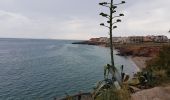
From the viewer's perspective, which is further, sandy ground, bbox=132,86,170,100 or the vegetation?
the vegetation

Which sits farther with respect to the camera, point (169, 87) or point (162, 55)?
point (162, 55)

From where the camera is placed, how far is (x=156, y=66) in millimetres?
35156

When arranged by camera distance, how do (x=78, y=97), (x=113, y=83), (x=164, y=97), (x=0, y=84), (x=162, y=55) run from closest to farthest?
1. (x=113, y=83)
2. (x=164, y=97)
3. (x=78, y=97)
4. (x=162, y=55)
5. (x=0, y=84)

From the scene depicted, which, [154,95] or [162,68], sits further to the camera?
[162,68]

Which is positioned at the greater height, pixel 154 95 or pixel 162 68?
pixel 162 68

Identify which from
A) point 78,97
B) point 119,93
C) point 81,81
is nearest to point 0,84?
point 81,81

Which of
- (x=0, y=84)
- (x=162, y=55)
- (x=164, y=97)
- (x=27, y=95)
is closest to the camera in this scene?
(x=164, y=97)

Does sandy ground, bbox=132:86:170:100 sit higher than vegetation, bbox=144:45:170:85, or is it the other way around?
vegetation, bbox=144:45:170:85

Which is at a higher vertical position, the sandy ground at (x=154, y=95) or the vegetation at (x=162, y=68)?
the vegetation at (x=162, y=68)

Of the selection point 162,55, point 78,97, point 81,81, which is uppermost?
point 162,55

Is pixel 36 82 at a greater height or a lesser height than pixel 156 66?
lesser

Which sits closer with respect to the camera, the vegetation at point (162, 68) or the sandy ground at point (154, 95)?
the sandy ground at point (154, 95)

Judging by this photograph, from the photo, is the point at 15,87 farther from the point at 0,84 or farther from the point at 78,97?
the point at 78,97

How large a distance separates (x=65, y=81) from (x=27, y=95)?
12163 millimetres
